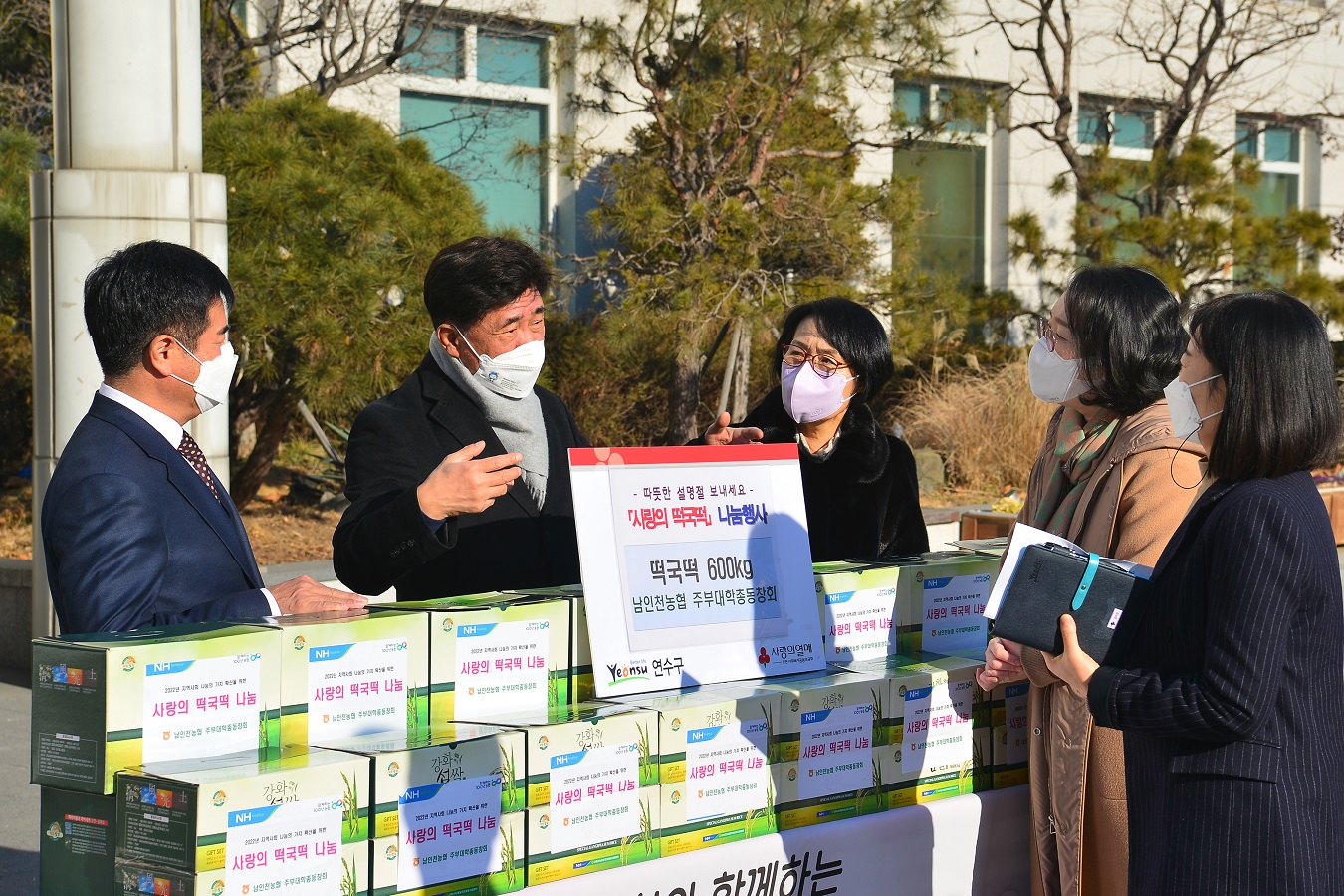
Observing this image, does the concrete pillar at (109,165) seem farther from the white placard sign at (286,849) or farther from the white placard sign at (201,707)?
the white placard sign at (286,849)

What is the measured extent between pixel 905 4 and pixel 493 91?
185 inches

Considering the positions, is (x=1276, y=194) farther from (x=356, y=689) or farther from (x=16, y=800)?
(x=356, y=689)

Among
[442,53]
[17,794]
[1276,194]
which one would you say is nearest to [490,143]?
[442,53]

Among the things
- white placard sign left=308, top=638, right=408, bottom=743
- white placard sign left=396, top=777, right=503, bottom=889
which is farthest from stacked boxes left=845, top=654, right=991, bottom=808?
white placard sign left=308, top=638, right=408, bottom=743

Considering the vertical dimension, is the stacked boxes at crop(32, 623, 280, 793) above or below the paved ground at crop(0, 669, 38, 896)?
above

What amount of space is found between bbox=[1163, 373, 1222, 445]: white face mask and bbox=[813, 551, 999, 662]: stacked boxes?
2.90 ft

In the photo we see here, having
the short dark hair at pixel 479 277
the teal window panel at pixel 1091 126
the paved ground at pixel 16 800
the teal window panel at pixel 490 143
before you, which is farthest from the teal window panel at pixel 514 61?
the short dark hair at pixel 479 277

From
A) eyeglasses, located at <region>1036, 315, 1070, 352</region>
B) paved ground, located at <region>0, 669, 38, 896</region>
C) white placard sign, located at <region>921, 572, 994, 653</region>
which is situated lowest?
paved ground, located at <region>0, 669, 38, 896</region>

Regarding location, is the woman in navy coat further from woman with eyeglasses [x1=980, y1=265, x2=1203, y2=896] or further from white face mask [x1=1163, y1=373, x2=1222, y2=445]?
woman with eyeglasses [x1=980, y1=265, x2=1203, y2=896]

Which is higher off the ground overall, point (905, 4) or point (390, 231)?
point (905, 4)

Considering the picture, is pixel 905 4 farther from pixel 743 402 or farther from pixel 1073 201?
pixel 1073 201

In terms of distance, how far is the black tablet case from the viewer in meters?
2.66

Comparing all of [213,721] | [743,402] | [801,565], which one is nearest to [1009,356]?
[743,402]

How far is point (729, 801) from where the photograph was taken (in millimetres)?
2863
